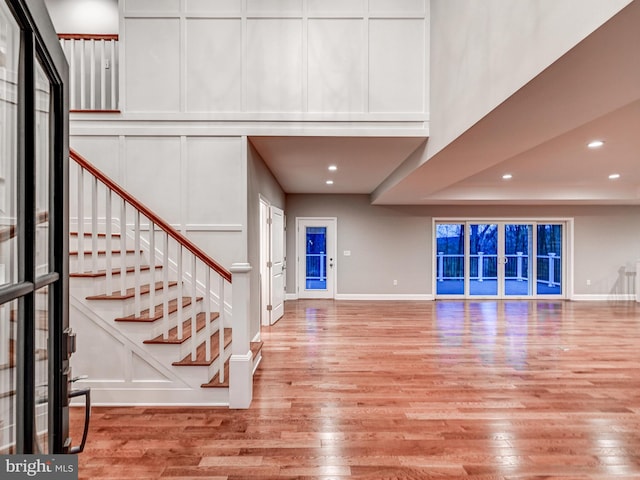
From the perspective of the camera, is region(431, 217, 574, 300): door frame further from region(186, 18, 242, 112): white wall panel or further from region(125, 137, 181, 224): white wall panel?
region(125, 137, 181, 224): white wall panel

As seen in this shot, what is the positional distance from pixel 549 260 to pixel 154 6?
9.41 meters

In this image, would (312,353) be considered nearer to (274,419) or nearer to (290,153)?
(274,419)

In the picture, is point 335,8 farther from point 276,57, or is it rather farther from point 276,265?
point 276,265

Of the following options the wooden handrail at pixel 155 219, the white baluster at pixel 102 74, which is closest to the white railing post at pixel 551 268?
the wooden handrail at pixel 155 219

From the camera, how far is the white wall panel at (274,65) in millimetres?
3863

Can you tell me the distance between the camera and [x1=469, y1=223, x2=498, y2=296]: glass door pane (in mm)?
8570

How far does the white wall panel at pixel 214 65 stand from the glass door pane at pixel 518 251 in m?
7.23

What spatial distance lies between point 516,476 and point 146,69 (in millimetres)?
4779

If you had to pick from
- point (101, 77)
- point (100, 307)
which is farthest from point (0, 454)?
point (101, 77)

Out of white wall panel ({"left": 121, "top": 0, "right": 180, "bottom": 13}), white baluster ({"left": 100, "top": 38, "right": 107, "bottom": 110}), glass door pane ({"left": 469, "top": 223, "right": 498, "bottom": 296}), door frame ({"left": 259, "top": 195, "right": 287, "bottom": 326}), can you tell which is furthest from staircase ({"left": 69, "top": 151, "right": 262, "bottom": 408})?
glass door pane ({"left": 469, "top": 223, "right": 498, "bottom": 296})

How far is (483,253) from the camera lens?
28.7ft

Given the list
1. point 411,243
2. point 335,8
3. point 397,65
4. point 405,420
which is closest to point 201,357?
point 405,420

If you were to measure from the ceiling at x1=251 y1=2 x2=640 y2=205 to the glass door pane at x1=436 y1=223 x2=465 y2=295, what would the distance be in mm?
1308

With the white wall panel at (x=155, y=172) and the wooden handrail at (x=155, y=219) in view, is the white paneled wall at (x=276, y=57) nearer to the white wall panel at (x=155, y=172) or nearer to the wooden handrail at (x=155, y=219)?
the white wall panel at (x=155, y=172)
